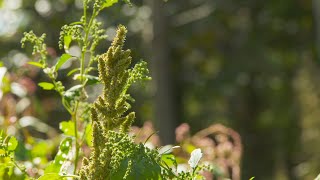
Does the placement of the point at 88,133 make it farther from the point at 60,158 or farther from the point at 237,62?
the point at 237,62

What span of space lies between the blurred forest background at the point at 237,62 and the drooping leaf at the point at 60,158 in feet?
26.8

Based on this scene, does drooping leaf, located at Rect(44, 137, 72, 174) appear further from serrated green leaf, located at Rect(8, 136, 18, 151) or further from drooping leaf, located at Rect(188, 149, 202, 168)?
drooping leaf, located at Rect(188, 149, 202, 168)

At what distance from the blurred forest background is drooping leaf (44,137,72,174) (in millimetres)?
8154

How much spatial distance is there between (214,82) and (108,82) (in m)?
10.7

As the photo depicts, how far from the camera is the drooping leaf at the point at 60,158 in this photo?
1357mm

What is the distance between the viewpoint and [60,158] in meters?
1.39

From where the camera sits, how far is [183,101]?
12648mm

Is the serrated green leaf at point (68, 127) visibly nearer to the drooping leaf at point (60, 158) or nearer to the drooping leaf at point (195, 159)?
the drooping leaf at point (60, 158)

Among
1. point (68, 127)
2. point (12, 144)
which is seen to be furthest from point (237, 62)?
point (12, 144)

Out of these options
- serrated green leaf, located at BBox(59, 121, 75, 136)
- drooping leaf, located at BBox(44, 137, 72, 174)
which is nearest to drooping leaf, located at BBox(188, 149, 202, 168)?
drooping leaf, located at BBox(44, 137, 72, 174)

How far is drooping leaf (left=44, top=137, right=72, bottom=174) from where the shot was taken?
4.45 feet

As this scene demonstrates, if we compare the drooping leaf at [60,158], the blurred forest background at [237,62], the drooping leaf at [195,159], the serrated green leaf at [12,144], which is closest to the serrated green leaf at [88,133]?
the drooping leaf at [60,158]

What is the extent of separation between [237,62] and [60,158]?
33.9ft

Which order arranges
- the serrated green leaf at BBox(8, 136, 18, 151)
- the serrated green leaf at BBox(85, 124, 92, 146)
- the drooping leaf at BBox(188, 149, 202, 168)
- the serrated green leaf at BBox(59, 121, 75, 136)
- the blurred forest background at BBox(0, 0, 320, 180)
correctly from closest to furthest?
the drooping leaf at BBox(188, 149, 202, 168), the serrated green leaf at BBox(8, 136, 18, 151), the serrated green leaf at BBox(85, 124, 92, 146), the serrated green leaf at BBox(59, 121, 75, 136), the blurred forest background at BBox(0, 0, 320, 180)
